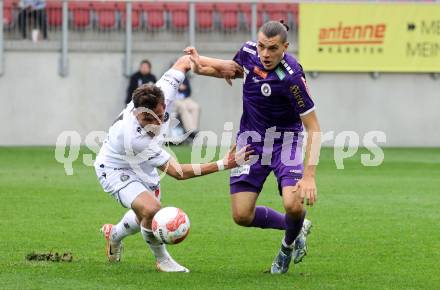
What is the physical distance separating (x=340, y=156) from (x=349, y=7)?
4.32 meters

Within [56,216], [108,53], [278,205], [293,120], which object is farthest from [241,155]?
[108,53]

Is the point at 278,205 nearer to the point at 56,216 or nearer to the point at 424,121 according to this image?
the point at 56,216

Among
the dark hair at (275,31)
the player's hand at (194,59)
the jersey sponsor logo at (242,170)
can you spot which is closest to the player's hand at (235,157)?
the jersey sponsor logo at (242,170)

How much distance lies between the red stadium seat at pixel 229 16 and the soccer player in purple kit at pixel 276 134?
55.4 ft

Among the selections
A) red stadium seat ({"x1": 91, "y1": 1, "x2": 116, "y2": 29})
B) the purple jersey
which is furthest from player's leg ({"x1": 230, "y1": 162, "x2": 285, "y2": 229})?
red stadium seat ({"x1": 91, "y1": 1, "x2": 116, "y2": 29})

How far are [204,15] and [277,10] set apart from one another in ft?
5.66

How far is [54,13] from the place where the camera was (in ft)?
86.6

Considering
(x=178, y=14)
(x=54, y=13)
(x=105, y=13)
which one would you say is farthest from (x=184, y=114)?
(x=54, y=13)

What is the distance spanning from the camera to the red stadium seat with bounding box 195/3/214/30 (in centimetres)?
2673

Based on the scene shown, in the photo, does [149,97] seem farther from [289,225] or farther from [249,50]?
[289,225]

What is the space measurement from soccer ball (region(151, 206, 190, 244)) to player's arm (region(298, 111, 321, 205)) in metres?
0.99

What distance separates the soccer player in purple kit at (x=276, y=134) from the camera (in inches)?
365

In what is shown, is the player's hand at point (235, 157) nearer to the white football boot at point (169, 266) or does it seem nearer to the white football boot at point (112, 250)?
the white football boot at point (169, 266)

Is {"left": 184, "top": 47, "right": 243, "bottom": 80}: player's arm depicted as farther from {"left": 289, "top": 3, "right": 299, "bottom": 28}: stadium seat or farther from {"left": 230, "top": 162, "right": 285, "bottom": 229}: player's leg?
{"left": 289, "top": 3, "right": 299, "bottom": 28}: stadium seat
